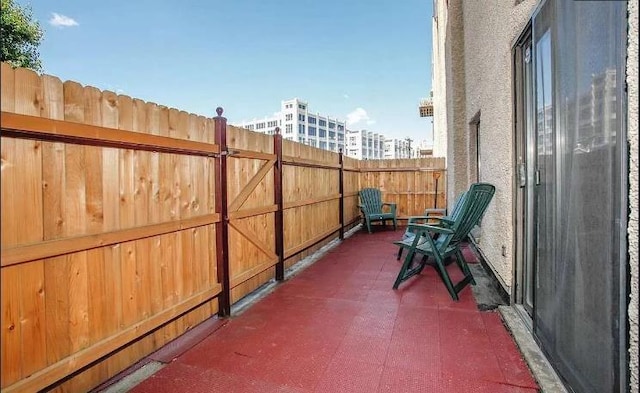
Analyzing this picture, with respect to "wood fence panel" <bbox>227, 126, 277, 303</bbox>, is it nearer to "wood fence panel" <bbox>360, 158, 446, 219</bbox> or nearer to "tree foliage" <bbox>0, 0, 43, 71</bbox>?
"wood fence panel" <bbox>360, 158, 446, 219</bbox>

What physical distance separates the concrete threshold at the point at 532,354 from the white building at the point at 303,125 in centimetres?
4901

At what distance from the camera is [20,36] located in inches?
401

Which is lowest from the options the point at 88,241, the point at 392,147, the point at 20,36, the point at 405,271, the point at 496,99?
the point at 405,271

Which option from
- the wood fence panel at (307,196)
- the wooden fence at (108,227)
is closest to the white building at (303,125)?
the wood fence panel at (307,196)

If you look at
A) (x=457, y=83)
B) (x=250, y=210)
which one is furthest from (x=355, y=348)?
(x=457, y=83)

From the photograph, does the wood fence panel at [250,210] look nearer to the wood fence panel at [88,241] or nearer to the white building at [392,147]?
the wood fence panel at [88,241]

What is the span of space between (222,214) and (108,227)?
0.97m

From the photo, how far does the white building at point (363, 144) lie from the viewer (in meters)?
67.0

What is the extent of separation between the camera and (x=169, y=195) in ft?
7.38

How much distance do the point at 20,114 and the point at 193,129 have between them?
3.69ft

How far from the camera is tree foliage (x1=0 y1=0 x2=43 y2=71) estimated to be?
975 cm

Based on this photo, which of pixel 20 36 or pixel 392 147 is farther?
pixel 392 147

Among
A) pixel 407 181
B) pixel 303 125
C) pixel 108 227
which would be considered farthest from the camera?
pixel 303 125

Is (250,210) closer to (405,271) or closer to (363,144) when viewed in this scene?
(405,271)
